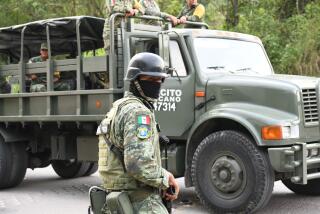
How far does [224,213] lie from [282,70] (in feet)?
33.6

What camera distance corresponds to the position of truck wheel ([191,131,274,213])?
6449mm

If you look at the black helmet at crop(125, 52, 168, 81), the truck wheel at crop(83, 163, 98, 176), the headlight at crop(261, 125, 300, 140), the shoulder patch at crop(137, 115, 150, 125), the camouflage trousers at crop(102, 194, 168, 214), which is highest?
the black helmet at crop(125, 52, 168, 81)

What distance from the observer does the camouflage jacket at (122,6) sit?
769 centimetres

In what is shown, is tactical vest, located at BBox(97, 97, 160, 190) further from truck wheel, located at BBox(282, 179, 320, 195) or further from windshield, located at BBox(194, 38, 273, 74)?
truck wheel, located at BBox(282, 179, 320, 195)

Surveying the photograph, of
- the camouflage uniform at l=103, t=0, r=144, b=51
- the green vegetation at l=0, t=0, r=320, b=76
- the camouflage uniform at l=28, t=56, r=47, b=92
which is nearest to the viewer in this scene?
the camouflage uniform at l=103, t=0, r=144, b=51

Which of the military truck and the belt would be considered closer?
the belt

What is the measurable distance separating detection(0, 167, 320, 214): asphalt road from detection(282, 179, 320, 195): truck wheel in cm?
9

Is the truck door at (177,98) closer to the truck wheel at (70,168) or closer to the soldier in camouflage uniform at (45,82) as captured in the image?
the soldier in camouflage uniform at (45,82)

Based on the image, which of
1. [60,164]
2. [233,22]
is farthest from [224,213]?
[233,22]

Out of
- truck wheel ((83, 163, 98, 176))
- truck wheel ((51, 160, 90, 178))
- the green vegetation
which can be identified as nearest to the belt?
truck wheel ((51, 160, 90, 178))

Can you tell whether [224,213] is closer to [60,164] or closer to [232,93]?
[232,93]

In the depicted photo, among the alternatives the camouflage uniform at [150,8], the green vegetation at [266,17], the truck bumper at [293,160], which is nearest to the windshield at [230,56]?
the camouflage uniform at [150,8]

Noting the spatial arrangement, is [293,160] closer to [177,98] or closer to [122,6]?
[177,98]

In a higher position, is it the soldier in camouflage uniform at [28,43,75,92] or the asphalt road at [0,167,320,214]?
the soldier in camouflage uniform at [28,43,75,92]
